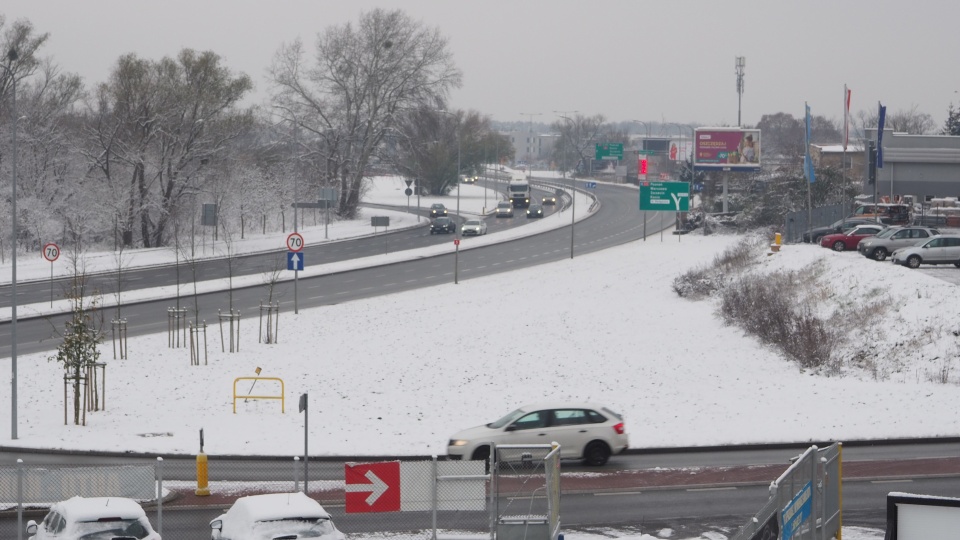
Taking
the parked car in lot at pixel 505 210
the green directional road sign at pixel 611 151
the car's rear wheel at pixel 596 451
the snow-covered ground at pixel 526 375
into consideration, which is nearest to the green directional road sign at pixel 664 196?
the snow-covered ground at pixel 526 375

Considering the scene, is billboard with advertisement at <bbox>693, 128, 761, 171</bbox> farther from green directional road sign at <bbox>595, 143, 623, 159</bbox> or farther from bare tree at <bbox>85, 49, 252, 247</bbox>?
green directional road sign at <bbox>595, 143, 623, 159</bbox>

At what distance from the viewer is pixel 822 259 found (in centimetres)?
4244

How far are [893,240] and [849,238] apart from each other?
4944 millimetres

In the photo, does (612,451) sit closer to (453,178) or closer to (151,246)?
(151,246)

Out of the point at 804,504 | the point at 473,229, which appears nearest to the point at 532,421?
the point at 804,504

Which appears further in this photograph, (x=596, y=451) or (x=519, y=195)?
(x=519, y=195)

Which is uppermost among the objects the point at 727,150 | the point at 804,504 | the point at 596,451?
the point at 727,150

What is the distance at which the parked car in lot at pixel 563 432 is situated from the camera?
21.1 m

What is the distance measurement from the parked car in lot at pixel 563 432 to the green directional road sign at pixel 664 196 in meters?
47.2

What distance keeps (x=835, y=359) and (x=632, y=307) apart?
11726 mm

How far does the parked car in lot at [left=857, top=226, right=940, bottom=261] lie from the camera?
44031 millimetres

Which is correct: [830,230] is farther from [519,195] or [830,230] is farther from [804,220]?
[519,195]

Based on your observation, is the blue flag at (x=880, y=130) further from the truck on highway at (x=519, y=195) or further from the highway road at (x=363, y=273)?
the truck on highway at (x=519, y=195)

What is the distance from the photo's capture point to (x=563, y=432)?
Answer: 837 inches
